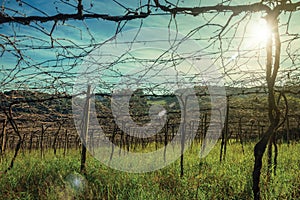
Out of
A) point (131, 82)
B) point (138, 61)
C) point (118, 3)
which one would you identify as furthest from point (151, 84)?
point (118, 3)

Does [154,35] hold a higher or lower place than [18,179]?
higher

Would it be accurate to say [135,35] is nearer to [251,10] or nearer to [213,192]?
[251,10]

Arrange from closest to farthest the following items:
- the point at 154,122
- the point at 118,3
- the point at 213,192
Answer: the point at 118,3 < the point at 213,192 < the point at 154,122

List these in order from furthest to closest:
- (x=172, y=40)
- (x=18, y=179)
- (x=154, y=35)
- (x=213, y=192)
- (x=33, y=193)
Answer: (x=18, y=179) < (x=33, y=193) < (x=213, y=192) < (x=154, y=35) < (x=172, y=40)

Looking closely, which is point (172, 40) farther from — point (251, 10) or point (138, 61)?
point (138, 61)

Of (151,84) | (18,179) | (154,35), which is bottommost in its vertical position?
(18,179)

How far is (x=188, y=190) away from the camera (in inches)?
153

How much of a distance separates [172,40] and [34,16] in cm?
113

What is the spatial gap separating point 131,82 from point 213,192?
3.02 m

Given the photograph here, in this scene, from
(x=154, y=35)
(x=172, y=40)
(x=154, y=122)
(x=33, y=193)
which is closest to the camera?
(x=172, y=40)

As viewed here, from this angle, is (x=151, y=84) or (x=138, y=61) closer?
(x=138, y=61)

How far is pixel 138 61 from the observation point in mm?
3764

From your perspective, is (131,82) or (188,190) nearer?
(188,190)

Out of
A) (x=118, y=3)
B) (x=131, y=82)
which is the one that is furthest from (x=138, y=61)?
(x=131, y=82)
